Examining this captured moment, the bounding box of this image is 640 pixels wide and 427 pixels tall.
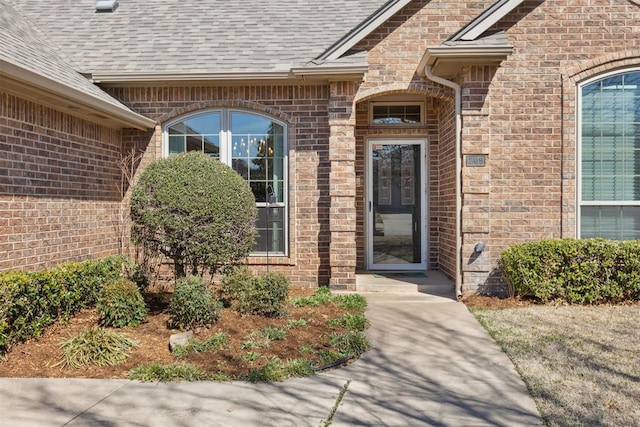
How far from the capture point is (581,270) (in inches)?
273

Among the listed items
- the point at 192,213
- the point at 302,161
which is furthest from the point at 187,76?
the point at 192,213

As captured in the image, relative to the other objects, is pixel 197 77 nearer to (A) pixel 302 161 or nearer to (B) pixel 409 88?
(A) pixel 302 161

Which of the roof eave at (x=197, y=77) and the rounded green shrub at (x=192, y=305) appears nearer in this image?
the rounded green shrub at (x=192, y=305)

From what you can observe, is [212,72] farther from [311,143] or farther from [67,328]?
[67,328]

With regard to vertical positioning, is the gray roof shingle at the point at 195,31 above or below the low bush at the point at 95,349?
above

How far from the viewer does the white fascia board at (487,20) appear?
285 inches

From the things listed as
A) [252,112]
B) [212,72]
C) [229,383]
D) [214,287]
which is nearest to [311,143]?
[252,112]

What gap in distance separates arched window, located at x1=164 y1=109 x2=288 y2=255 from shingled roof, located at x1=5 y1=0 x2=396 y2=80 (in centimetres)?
88

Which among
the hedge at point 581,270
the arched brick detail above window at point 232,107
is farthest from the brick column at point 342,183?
the hedge at point 581,270

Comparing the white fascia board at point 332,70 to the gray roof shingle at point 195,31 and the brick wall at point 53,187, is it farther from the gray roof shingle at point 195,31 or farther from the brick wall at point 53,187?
the brick wall at point 53,187

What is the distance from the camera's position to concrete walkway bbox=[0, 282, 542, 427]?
3.62m

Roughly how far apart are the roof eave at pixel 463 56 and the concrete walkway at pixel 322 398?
426cm

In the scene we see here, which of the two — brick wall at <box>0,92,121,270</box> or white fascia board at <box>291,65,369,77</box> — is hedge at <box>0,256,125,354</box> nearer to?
brick wall at <box>0,92,121,270</box>

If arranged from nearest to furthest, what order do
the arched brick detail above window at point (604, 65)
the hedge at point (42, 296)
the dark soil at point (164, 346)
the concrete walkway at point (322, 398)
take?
1. the concrete walkway at point (322, 398)
2. the dark soil at point (164, 346)
3. the hedge at point (42, 296)
4. the arched brick detail above window at point (604, 65)
